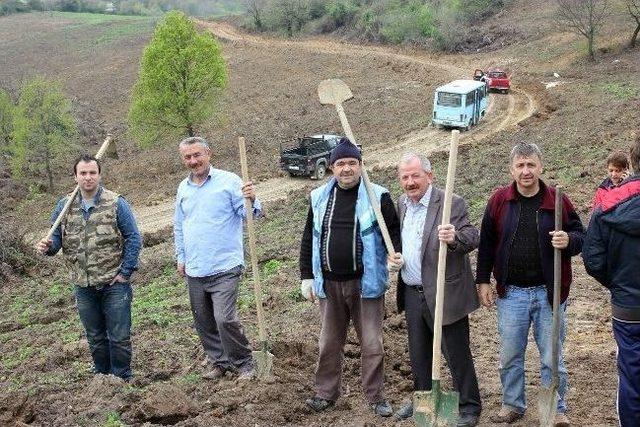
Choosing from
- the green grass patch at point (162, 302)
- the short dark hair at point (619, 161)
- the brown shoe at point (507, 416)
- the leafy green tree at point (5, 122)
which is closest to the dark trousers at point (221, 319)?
the brown shoe at point (507, 416)

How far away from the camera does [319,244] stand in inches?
201

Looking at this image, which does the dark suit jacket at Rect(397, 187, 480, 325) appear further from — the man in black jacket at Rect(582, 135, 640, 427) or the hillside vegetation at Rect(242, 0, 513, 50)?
the hillside vegetation at Rect(242, 0, 513, 50)

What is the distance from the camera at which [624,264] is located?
4.08 meters

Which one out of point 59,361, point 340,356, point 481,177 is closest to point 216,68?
point 481,177

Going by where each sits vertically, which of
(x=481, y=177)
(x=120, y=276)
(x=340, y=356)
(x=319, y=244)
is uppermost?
(x=319, y=244)

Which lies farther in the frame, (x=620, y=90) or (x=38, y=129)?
(x=38, y=129)

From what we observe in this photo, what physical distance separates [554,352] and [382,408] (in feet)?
4.08

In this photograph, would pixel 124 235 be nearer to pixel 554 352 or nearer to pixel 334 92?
pixel 334 92

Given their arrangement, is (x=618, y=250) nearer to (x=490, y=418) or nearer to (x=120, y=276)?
(x=490, y=418)

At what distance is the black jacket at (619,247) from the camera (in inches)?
157

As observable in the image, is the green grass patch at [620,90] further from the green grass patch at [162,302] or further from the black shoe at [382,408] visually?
the black shoe at [382,408]

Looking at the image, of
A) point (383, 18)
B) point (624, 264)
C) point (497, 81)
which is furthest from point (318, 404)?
point (383, 18)

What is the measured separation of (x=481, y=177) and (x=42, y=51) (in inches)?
2131

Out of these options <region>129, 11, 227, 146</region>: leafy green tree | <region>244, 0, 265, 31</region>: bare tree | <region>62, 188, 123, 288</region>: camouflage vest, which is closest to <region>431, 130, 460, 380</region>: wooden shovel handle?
<region>62, 188, 123, 288</region>: camouflage vest
